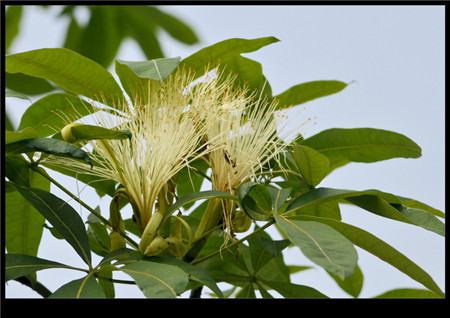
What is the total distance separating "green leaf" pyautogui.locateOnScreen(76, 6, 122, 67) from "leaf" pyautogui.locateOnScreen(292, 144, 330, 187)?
63 cm

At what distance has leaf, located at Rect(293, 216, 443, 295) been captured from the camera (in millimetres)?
1140

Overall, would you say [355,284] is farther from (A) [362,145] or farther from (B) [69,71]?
(B) [69,71]

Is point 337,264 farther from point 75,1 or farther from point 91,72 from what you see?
point 75,1

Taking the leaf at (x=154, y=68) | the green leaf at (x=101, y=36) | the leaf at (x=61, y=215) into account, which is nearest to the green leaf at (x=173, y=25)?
the green leaf at (x=101, y=36)

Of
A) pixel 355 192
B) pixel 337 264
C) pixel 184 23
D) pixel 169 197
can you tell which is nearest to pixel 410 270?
pixel 355 192

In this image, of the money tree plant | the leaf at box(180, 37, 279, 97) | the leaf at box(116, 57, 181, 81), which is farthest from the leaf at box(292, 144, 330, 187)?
the leaf at box(116, 57, 181, 81)

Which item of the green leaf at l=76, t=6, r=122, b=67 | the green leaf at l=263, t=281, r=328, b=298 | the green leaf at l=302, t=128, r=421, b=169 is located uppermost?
the green leaf at l=76, t=6, r=122, b=67

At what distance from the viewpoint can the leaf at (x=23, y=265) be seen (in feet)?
3.75

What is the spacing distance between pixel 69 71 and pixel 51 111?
0.09 meters

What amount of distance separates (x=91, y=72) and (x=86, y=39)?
46 centimetres

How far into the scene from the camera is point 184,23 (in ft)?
5.72

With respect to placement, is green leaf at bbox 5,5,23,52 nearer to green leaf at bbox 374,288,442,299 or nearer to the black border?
the black border

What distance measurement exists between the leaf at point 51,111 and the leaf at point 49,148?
0.17m
